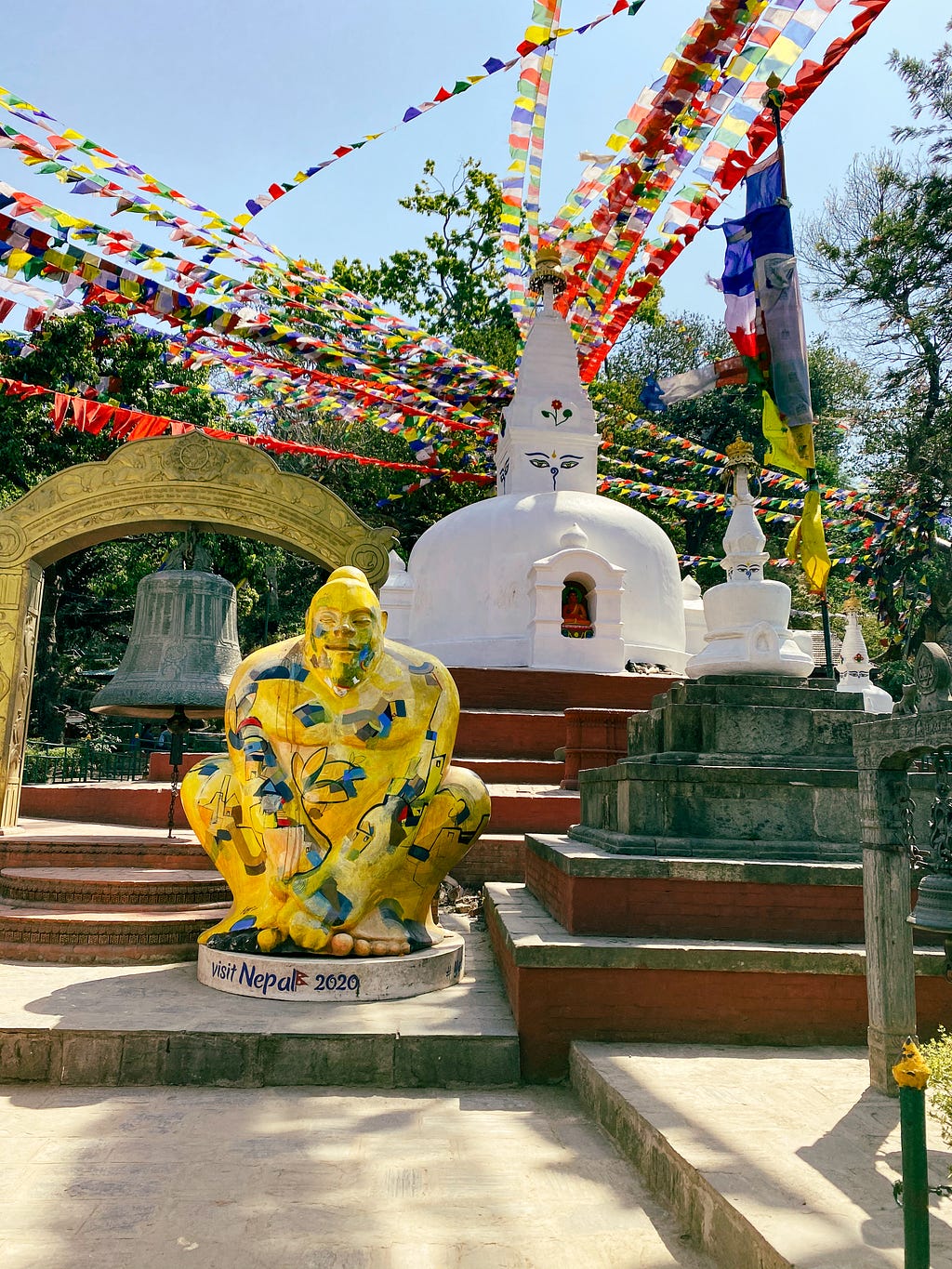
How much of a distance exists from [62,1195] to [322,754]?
2.48 m

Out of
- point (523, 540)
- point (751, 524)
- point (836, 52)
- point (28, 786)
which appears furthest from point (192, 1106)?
point (523, 540)

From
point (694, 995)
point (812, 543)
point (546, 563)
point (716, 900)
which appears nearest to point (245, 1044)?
point (694, 995)

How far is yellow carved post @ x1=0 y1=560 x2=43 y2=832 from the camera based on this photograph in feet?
23.1

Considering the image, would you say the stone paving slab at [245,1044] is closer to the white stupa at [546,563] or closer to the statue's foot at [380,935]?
the statue's foot at [380,935]

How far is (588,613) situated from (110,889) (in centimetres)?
982

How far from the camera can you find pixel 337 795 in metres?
4.98

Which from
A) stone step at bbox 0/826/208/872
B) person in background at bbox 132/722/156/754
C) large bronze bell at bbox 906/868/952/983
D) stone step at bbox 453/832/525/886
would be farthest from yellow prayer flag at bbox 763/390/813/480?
person in background at bbox 132/722/156/754

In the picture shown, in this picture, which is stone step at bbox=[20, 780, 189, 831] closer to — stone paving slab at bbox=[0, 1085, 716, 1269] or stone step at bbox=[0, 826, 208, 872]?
stone step at bbox=[0, 826, 208, 872]

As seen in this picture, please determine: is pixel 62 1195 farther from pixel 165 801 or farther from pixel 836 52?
pixel 836 52

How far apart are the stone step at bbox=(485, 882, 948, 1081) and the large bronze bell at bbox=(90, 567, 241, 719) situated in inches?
136

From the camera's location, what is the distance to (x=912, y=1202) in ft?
5.93

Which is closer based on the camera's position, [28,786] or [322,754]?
[322,754]

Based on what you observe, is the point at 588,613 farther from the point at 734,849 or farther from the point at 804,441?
the point at 734,849

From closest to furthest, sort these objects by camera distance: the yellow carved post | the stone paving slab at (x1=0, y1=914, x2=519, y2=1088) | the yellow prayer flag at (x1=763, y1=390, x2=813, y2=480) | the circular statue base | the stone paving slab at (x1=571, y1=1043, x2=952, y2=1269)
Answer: the stone paving slab at (x1=571, y1=1043, x2=952, y2=1269) → the stone paving slab at (x1=0, y1=914, x2=519, y2=1088) → the circular statue base → the yellow prayer flag at (x1=763, y1=390, x2=813, y2=480) → the yellow carved post
